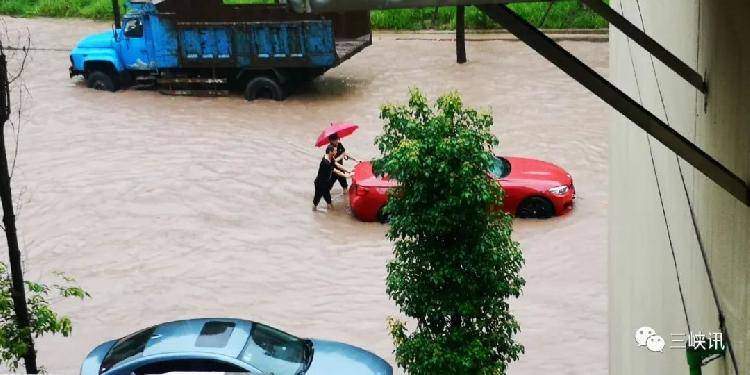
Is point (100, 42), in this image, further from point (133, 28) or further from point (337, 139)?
point (337, 139)

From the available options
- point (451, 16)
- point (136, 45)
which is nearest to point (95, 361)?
point (136, 45)

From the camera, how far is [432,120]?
805 centimetres

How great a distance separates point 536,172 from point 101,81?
39.3 feet

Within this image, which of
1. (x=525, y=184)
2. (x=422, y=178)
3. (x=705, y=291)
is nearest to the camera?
→ (x=705, y=291)

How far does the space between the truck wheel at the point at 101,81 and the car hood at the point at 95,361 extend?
1429 centimetres

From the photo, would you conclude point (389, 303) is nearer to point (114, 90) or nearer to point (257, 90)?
point (257, 90)

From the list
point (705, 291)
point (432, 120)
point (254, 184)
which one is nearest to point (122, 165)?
point (254, 184)

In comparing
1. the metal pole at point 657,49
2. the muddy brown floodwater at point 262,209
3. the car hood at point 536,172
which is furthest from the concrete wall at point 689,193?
the car hood at point 536,172

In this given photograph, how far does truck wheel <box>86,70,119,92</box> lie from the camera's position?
76.9 feet

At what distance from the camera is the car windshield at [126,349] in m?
9.32

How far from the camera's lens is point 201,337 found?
941 centimetres

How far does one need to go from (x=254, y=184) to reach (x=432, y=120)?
907 cm

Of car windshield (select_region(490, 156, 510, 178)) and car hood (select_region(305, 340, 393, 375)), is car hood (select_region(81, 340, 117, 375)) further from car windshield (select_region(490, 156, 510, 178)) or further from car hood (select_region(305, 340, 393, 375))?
car windshield (select_region(490, 156, 510, 178))

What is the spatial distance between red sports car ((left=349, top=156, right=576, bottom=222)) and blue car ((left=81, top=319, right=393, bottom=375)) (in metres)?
4.85
